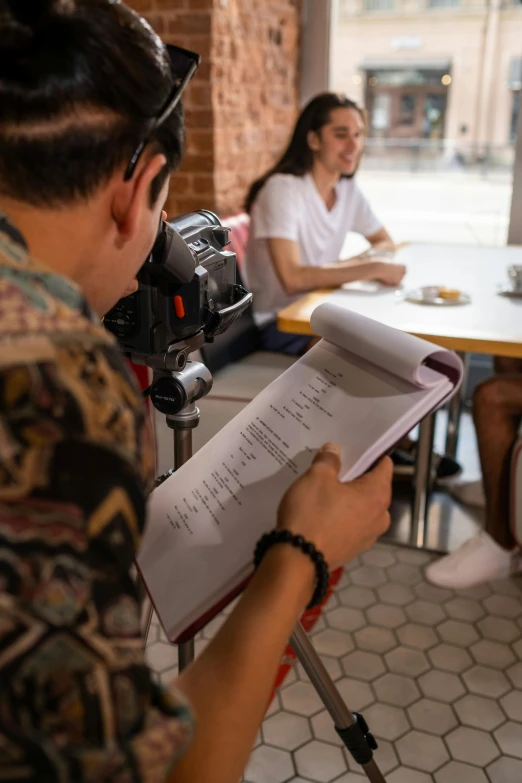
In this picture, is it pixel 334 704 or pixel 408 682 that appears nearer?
pixel 334 704

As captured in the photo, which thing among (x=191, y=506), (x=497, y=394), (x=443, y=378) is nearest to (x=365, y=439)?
(x=443, y=378)

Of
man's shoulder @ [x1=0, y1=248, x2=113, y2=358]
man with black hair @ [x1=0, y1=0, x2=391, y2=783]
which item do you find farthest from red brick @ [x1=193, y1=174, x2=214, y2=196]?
man's shoulder @ [x1=0, y1=248, x2=113, y2=358]

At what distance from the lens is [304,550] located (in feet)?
2.10

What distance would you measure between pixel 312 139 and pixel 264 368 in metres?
0.84

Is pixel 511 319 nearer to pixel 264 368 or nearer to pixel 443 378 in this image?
pixel 264 368

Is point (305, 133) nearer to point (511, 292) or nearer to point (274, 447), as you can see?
point (511, 292)

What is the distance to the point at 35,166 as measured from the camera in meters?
0.52

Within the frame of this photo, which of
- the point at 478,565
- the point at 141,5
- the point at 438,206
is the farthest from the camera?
the point at 438,206

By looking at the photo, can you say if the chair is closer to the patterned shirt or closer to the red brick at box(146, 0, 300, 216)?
the red brick at box(146, 0, 300, 216)

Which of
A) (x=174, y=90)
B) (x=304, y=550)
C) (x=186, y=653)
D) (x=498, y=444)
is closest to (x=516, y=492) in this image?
(x=498, y=444)

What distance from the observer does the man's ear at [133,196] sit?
22.3 inches

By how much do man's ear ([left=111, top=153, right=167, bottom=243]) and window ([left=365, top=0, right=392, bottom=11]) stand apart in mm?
2976

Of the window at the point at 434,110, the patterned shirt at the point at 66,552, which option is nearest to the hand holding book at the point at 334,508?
the patterned shirt at the point at 66,552

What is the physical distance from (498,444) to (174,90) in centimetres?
156
